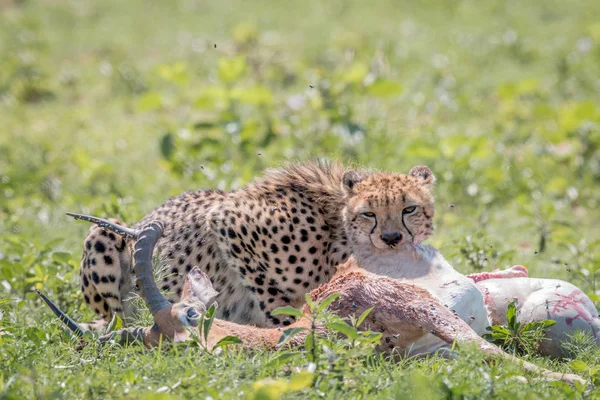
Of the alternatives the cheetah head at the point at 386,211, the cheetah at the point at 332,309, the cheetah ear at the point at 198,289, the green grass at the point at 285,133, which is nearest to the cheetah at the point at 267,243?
the cheetah head at the point at 386,211

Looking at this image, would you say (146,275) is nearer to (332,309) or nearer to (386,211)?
(332,309)

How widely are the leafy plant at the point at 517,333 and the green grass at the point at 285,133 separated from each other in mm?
203

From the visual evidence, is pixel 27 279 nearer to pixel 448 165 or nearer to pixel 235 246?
pixel 235 246

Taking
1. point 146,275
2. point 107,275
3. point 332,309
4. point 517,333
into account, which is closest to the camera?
point 146,275

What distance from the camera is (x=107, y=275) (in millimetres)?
4859

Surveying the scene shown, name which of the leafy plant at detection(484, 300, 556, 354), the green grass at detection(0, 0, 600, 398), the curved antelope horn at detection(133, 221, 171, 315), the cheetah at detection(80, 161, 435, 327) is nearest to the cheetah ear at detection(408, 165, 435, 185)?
the cheetah at detection(80, 161, 435, 327)

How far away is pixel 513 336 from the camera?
13.9 ft

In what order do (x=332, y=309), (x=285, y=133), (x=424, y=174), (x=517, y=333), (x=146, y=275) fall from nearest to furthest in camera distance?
1. (x=146, y=275)
2. (x=332, y=309)
3. (x=517, y=333)
4. (x=424, y=174)
5. (x=285, y=133)

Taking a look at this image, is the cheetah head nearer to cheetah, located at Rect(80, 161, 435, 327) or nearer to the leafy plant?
cheetah, located at Rect(80, 161, 435, 327)

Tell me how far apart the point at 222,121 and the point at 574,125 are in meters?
3.44

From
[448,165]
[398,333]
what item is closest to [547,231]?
[448,165]

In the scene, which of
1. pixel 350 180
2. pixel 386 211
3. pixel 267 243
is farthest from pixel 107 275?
pixel 386 211

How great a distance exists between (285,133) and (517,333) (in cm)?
482

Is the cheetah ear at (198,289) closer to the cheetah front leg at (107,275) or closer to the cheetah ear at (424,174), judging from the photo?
the cheetah front leg at (107,275)
